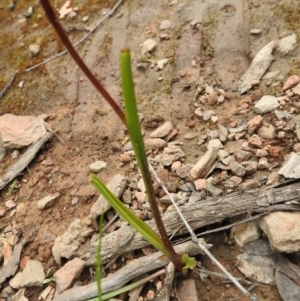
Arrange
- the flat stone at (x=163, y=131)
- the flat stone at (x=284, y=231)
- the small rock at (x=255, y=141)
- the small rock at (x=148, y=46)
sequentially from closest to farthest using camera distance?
the flat stone at (x=284, y=231)
the small rock at (x=255, y=141)
the flat stone at (x=163, y=131)
the small rock at (x=148, y=46)

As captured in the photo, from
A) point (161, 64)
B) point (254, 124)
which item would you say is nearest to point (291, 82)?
point (254, 124)

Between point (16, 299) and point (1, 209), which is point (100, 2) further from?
point (16, 299)

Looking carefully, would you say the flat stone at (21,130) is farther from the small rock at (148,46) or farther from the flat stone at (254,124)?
the flat stone at (254,124)

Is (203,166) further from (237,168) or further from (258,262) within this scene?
(258,262)

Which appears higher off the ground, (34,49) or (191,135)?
(34,49)

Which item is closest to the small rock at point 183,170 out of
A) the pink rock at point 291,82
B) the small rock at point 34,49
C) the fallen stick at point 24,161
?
the pink rock at point 291,82

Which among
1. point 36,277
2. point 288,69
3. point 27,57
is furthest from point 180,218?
point 27,57

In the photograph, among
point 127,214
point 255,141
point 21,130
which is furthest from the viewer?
point 21,130
